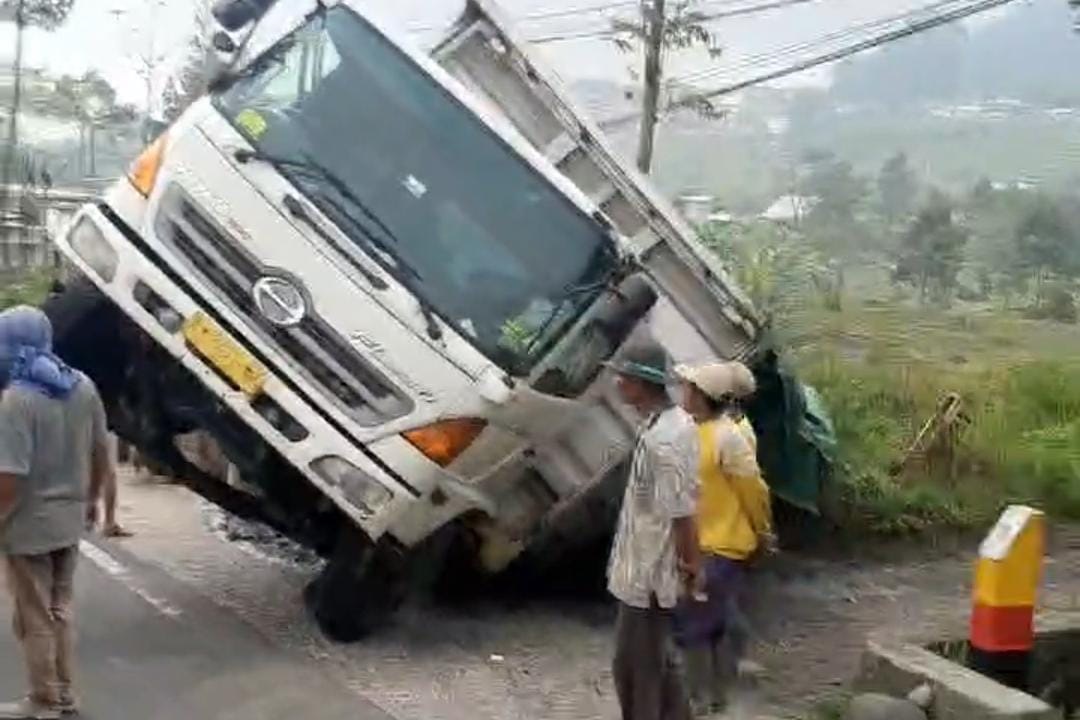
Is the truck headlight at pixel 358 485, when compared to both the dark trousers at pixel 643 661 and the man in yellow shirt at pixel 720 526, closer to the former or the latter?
the man in yellow shirt at pixel 720 526

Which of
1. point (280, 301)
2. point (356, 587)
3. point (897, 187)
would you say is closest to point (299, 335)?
point (280, 301)

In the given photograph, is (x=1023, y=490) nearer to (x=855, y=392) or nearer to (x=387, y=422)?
(x=855, y=392)

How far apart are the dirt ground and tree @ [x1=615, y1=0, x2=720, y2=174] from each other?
6303 millimetres

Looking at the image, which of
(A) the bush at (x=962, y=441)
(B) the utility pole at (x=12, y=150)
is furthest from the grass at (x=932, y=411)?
(B) the utility pole at (x=12, y=150)

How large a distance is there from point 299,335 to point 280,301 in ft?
0.55

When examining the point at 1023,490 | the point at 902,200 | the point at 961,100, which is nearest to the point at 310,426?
the point at 1023,490

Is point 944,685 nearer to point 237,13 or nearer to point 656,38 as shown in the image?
point 237,13

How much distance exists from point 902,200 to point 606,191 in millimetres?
14860

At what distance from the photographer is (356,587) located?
806cm

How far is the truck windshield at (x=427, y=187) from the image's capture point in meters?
7.62

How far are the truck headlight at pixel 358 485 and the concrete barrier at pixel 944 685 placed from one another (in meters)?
2.09

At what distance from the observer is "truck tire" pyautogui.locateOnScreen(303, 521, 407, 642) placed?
802cm

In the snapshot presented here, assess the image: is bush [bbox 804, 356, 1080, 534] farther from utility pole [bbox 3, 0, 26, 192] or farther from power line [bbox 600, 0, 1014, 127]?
utility pole [bbox 3, 0, 26, 192]

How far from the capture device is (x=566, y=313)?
7629 mm
